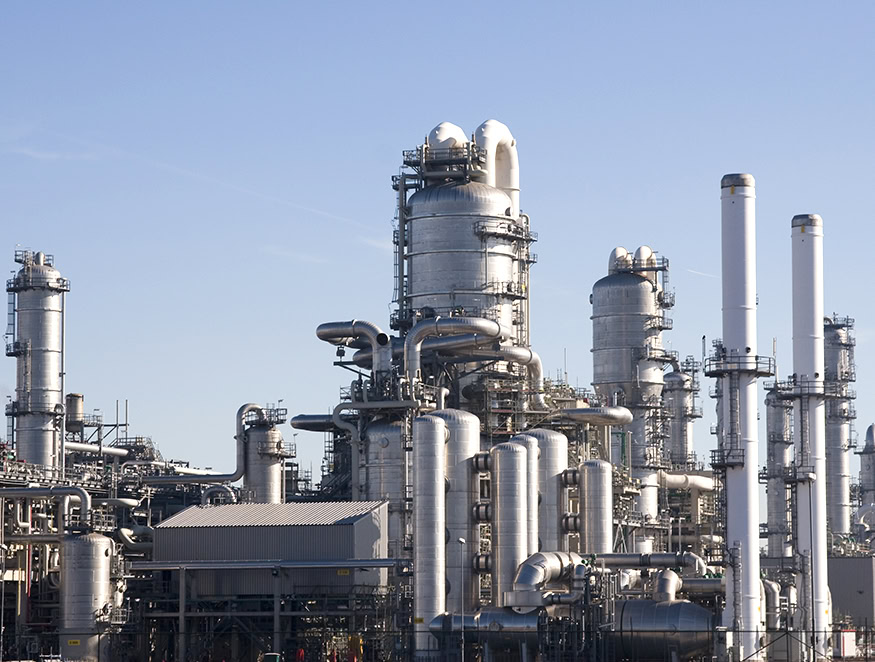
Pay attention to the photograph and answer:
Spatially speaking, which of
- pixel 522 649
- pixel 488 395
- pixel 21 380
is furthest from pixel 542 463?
pixel 21 380

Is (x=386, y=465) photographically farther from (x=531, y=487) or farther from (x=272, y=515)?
(x=531, y=487)

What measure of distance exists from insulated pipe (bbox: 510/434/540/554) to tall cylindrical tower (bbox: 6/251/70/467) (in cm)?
2568

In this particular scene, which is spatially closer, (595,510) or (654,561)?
(654,561)

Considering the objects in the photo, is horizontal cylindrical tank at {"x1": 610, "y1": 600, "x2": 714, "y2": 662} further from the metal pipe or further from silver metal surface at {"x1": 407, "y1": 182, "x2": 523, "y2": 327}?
silver metal surface at {"x1": 407, "y1": 182, "x2": 523, "y2": 327}

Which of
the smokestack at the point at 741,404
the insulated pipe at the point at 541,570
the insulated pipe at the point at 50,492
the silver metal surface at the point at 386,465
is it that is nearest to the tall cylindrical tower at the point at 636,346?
the silver metal surface at the point at 386,465

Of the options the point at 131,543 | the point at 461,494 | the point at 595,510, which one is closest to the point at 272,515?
the point at 131,543

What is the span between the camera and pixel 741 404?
2662 inches

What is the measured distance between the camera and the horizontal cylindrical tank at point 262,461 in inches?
3406

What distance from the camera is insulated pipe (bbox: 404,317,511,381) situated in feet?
258

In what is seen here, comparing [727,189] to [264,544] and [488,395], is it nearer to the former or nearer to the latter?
[488,395]

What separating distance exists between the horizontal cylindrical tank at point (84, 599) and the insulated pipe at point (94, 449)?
71.0 ft

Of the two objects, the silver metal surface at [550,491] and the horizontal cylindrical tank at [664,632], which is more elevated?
the silver metal surface at [550,491]

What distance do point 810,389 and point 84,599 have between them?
32.7 meters

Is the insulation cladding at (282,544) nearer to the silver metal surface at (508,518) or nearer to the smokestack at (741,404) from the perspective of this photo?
the silver metal surface at (508,518)
